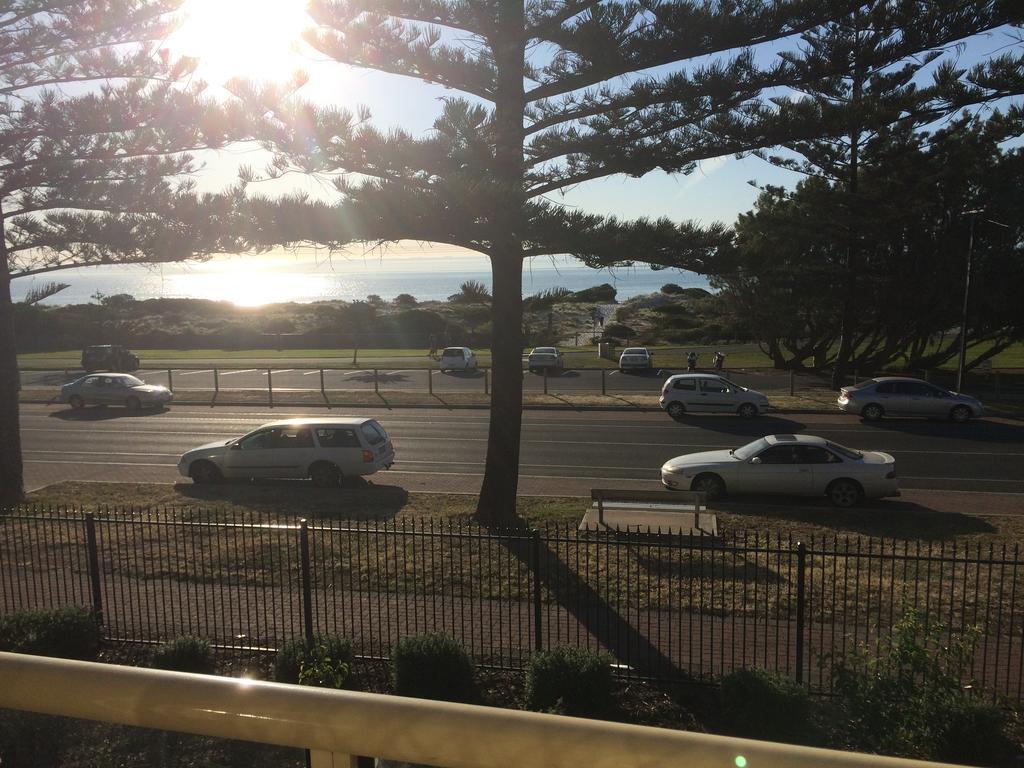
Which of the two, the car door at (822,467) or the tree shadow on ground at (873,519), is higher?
the car door at (822,467)

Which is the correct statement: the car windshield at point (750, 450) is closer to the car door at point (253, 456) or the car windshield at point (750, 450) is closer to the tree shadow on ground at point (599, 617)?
the tree shadow on ground at point (599, 617)

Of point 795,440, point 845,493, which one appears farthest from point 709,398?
point 845,493

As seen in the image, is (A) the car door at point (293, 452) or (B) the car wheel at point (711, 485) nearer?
(B) the car wheel at point (711, 485)

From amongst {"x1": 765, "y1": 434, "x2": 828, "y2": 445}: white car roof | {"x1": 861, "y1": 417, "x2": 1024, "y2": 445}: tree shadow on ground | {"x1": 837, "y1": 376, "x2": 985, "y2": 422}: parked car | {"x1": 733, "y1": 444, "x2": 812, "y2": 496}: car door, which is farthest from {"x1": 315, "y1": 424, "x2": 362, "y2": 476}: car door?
{"x1": 837, "y1": 376, "x2": 985, "y2": 422}: parked car

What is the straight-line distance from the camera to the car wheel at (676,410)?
2806 centimetres

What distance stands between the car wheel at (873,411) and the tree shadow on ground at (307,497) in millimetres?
15746

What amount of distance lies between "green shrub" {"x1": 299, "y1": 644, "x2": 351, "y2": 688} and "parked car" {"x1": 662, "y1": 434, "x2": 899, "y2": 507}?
9.25 m

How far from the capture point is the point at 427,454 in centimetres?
2247

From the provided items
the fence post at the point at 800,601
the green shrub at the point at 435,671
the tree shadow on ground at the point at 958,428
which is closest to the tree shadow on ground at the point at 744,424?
the tree shadow on ground at the point at 958,428

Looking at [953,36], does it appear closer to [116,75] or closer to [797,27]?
[797,27]

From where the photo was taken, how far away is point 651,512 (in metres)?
14.3

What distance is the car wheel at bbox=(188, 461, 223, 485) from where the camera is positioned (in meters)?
18.4

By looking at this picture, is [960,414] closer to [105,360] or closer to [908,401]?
[908,401]

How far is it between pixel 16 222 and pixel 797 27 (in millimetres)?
13853
